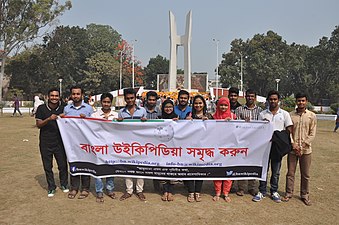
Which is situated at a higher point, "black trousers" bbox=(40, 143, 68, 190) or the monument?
the monument

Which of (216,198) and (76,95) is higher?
(76,95)

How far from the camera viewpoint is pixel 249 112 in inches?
184

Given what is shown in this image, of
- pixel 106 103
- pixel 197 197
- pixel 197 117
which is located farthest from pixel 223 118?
pixel 106 103

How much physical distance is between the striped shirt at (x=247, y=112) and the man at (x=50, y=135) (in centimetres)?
266

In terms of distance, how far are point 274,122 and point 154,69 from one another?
67.9m

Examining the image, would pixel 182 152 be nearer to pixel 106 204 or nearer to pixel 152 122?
pixel 152 122

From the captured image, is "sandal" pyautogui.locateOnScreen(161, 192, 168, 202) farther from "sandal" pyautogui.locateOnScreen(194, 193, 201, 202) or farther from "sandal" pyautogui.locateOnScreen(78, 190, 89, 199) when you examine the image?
"sandal" pyautogui.locateOnScreen(78, 190, 89, 199)

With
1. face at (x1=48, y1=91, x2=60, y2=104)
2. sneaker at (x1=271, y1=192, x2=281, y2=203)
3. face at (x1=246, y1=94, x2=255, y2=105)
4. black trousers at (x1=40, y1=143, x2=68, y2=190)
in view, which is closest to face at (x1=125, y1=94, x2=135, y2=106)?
face at (x1=48, y1=91, x2=60, y2=104)

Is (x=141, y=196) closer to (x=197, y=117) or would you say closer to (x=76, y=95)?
(x=197, y=117)

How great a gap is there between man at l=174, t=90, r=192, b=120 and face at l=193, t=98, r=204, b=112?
0.48ft

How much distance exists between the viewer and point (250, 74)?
47156 mm

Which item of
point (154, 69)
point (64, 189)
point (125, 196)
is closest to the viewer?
point (125, 196)

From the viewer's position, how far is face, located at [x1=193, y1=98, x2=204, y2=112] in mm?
4512

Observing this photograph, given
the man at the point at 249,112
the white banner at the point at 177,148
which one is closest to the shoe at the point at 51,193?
the white banner at the point at 177,148
